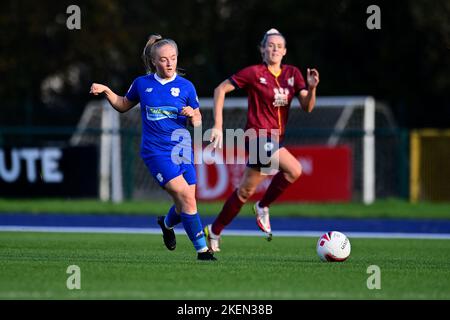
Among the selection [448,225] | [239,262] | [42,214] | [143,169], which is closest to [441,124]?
[143,169]

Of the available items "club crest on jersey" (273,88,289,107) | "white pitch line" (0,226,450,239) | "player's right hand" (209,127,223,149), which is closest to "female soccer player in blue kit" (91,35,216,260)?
"player's right hand" (209,127,223,149)

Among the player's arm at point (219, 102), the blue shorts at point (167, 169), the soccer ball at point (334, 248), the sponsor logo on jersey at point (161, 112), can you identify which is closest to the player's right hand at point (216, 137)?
the player's arm at point (219, 102)

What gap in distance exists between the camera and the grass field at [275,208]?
66.0 ft

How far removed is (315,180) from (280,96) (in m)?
10.6

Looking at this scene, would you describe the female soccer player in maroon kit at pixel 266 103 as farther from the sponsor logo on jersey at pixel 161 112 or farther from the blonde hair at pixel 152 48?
the sponsor logo on jersey at pixel 161 112

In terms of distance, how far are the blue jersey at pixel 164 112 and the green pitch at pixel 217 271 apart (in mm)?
1134

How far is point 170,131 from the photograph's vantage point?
34.0 ft

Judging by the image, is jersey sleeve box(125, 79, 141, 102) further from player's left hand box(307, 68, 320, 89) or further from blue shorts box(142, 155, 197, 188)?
player's left hand box(307, 68, 320, 89)

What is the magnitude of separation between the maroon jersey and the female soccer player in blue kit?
1745 millimetres

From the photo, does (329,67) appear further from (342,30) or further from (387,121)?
(387,121)

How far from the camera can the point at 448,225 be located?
1792cm

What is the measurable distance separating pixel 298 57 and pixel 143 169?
8.22 meters

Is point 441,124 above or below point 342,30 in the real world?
below

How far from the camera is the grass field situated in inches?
792
